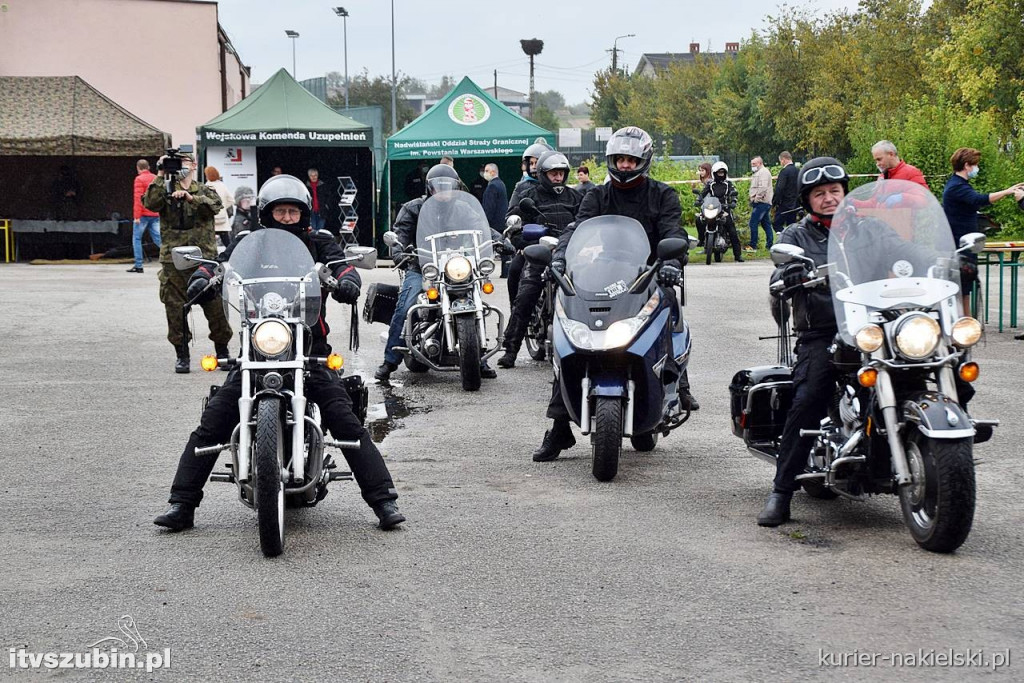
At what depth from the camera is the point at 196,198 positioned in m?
11.9

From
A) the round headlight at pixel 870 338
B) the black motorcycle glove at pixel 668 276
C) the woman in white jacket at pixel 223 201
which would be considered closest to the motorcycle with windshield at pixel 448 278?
the black motorcycle glove at pixel 668 276

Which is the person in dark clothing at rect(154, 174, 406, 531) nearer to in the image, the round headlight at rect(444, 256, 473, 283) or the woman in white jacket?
the round headlight at rect(444, 256, 473, 283)

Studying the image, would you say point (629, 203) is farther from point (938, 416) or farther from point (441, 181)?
point (441, 181)

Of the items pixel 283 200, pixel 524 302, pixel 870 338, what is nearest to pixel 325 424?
pixel 283 200

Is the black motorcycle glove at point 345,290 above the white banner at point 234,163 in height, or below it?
below

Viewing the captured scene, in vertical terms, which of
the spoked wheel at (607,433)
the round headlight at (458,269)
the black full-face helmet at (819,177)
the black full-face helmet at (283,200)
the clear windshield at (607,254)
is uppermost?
the black full-face helmet at (819,177)

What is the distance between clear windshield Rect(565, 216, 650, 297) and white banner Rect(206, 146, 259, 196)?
21322 millimetres

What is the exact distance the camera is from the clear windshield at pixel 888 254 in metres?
5.75

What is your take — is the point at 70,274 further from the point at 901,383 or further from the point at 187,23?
the point at 901,383

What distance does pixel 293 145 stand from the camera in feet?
89.9

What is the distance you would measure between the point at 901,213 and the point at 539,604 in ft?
7.88

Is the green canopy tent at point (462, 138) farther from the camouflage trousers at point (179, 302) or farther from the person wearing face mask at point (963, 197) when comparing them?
the camouflage trousers at point (179, 302)

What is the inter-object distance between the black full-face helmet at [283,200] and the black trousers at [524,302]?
5163mm

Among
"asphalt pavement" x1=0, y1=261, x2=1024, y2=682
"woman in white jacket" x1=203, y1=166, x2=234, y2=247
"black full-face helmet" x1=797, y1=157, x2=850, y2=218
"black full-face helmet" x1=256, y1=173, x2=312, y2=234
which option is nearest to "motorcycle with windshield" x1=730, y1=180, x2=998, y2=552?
"asphalt pavement" x1=0, y1=261, x2=1024, y2=682
